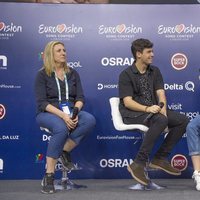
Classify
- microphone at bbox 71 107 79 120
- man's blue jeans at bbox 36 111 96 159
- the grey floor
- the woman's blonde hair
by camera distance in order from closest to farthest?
the grey floor
man's blue jeans at bbox 36 111 96 159
microphone at bbox 71 107 79 120
the woman's blonde hair

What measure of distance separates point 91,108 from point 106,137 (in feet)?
1.08

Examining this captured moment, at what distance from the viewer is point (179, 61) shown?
14.9 ft

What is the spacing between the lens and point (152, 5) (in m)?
4.54

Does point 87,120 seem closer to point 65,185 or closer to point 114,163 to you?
point 65,185

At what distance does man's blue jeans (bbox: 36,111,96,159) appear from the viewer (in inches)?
150

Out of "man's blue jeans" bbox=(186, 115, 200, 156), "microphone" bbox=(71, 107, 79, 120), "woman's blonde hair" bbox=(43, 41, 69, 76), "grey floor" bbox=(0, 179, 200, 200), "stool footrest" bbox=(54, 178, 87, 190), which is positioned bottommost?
"grey floor" bbox=(0, 179, 200, 200)

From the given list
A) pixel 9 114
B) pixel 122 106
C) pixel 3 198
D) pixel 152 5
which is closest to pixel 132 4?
pixel 152 5

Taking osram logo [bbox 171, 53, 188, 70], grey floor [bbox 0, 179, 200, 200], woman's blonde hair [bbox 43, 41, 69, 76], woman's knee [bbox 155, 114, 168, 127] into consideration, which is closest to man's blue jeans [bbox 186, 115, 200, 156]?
woman's knee [bbox 155, 114, 168, 127]

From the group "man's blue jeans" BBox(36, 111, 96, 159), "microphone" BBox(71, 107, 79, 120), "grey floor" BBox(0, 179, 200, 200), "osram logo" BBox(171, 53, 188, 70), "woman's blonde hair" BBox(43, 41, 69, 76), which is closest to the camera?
"grey floor" BBox(0, 179, 200, 200)

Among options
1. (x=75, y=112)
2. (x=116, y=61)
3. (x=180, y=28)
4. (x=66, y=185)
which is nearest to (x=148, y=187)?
(x=66, y=185)

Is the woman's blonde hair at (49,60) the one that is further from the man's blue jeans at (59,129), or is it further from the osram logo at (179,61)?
the osram logo at (179,61)

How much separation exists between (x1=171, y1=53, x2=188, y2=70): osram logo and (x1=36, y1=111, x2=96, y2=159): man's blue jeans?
3.63 ft

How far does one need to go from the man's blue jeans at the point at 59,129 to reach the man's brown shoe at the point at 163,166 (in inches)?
25.4

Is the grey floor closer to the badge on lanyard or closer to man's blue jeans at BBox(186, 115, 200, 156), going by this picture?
man's blue jeans at BBox(186, 115, 200, 156)
